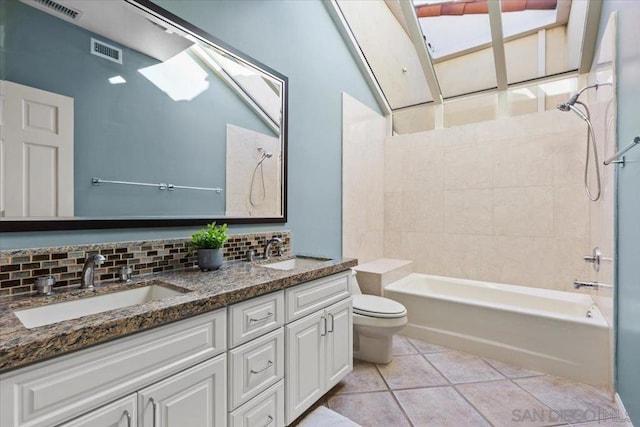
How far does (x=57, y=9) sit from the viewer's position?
4.26 feet

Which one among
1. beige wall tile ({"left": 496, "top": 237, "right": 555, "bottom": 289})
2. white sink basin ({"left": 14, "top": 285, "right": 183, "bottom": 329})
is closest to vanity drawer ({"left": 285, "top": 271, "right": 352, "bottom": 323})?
white sink basin ({"left": 14, "top": 285, "right": 183, "bottom": 329})

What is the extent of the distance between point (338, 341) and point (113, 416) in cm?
124

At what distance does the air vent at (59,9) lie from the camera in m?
1.26

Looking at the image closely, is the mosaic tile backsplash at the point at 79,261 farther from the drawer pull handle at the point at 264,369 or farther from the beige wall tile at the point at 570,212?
the beige wall tile at the point at 570,212

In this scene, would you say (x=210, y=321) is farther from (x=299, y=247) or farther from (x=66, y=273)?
(x=299, y=247)

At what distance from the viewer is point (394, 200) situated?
147 inches

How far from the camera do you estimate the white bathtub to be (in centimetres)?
214

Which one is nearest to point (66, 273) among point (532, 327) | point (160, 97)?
point (160, 97)

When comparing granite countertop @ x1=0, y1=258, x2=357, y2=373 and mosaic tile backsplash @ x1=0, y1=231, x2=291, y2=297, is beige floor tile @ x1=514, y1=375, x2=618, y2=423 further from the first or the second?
mosaic tile backsplash @ x1=0, y1=231, x2=291, y2=297

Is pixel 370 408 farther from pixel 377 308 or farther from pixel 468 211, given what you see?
pixel 468 211

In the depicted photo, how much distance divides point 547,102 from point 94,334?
12.4 feet

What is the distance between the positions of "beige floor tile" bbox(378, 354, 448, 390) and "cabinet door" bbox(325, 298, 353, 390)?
1.26 feet


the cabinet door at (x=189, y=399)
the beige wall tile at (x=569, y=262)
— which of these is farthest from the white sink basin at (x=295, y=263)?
the beige wall tile at (x=569, y=262)

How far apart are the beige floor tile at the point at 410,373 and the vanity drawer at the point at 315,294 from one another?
0.75m
